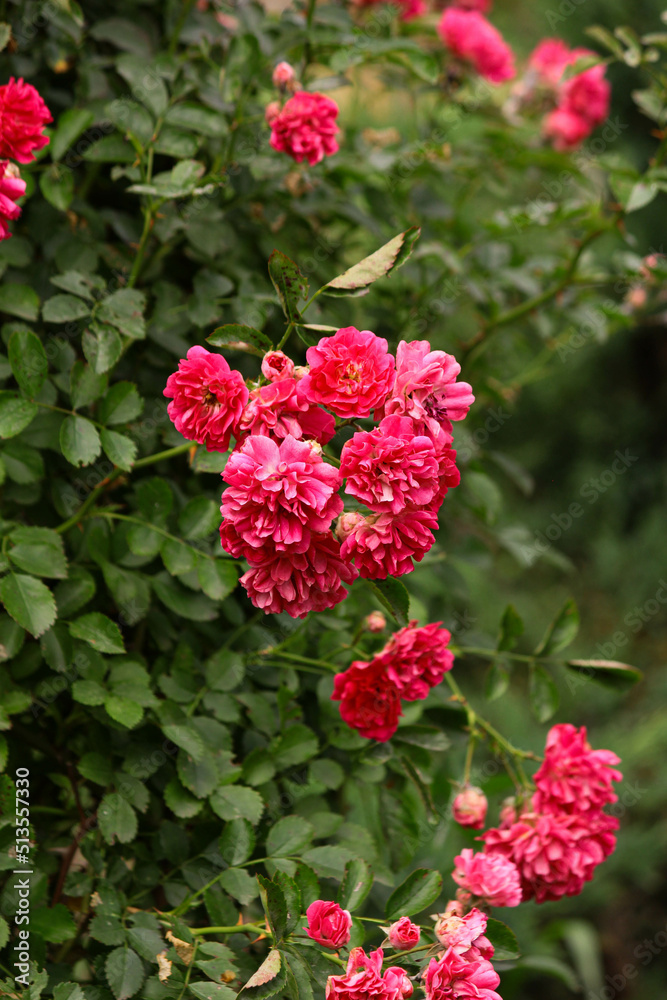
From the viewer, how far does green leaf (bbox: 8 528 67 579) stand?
67 centimetres

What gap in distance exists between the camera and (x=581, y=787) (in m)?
0.73

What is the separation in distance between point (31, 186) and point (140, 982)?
2.28ft

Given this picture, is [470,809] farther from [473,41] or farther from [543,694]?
[473,41]

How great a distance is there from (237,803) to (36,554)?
0.89 feet

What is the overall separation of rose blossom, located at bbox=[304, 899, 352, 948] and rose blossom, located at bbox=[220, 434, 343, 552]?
0.25 m

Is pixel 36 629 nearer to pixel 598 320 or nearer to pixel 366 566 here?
pixel 366 566

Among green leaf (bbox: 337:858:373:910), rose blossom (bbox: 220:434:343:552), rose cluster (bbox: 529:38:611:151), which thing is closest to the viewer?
rose blossom (bbox: 220:434:343:552)

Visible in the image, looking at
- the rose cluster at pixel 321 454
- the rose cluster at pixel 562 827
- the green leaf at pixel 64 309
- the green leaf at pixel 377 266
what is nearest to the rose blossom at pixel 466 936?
the rose cluster at pixel 562 827

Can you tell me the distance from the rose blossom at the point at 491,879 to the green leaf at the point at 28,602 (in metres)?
0.39

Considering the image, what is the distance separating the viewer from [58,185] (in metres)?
0.78

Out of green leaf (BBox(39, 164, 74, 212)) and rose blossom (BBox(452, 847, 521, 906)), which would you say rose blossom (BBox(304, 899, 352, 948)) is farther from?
green leaf (BBox(39, 164, 74, 212))

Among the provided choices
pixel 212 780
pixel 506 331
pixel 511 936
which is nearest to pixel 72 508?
pixel 212 780

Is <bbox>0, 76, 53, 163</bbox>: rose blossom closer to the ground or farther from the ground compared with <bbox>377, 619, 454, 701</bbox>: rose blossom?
farther from the ground

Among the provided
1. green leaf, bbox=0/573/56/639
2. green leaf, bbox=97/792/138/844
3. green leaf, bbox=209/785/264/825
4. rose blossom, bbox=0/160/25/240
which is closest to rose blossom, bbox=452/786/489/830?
green leaf, bbox=209/785/264/825
